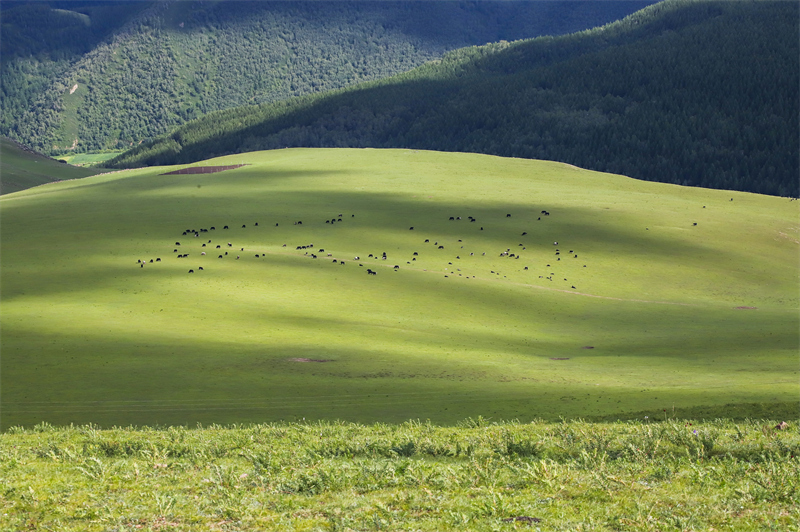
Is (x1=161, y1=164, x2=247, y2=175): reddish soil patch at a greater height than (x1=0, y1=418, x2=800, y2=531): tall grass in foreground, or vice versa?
(x1=161, y1=164, x2=247, y2=175): reddish soil patch

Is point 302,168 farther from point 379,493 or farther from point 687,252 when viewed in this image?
point 379,493

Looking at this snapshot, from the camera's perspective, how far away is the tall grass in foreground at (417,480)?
13867mm

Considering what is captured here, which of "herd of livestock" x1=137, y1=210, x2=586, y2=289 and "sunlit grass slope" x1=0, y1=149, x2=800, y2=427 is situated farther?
"herd of livestock" x1=137, y1=210, x2=586, y2=289

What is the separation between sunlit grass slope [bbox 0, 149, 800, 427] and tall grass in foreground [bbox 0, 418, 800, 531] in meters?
7.68

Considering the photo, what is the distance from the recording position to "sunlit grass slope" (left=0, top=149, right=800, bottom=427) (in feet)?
105

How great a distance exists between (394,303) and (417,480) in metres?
37.5

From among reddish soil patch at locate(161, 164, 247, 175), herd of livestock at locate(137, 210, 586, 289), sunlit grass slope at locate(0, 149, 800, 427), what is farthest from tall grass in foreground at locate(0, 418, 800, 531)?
reddish soil patch at locate(161, 164, 247, 175)

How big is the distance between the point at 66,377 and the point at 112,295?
730 inches

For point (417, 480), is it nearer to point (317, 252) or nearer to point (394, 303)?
point (394, 303)

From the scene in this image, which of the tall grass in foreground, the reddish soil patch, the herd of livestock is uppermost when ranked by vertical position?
the reddish soil patch

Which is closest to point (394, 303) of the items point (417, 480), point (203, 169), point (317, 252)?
point (317, 252)

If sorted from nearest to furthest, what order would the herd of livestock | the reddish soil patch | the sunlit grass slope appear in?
1. the sunlit grass slope
2. the herd of livestock
3. the reddish soil patch

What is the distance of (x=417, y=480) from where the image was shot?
52.7ft

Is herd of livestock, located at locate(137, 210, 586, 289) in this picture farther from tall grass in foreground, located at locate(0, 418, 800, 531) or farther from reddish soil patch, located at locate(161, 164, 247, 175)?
reddish soil patch, located at locate(161, 164, 247, 175)
